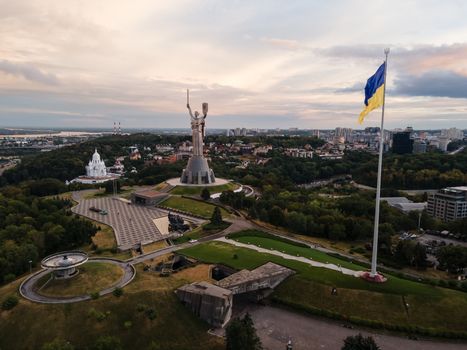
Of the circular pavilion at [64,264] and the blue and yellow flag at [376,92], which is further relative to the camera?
the circular pavilion at [64,264]

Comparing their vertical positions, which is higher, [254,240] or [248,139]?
[248,139]

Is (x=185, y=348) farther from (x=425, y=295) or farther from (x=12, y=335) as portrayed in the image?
(x=425, y=295)

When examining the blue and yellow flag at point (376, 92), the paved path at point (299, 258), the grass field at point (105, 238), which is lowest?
the grass field at point (105, 238)

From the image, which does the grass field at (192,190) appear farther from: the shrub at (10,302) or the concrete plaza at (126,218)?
the shrub at (10,302)

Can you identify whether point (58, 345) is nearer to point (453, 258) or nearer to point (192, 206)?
point (453, 258)

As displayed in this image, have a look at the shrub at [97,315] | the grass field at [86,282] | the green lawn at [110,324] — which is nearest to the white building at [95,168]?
the grass field at [86,282]

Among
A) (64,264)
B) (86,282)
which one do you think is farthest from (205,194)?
(64,264)

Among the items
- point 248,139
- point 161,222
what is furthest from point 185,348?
point 248,139
